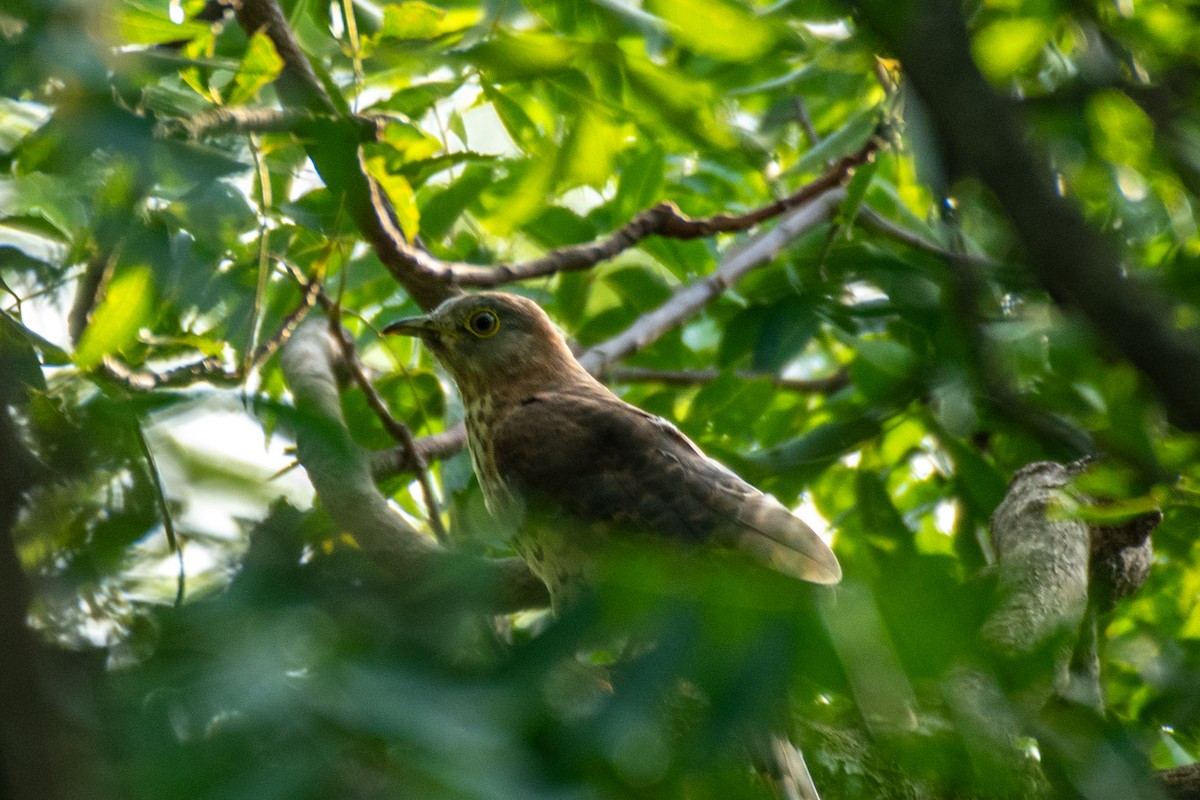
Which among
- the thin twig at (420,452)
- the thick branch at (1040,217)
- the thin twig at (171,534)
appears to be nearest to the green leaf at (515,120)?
the thin twig at (420,452)

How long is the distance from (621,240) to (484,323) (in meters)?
0.93

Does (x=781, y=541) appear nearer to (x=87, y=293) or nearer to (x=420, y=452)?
(x=420, y=452)

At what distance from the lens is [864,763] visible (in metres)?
1.66

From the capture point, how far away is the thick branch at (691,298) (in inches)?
192

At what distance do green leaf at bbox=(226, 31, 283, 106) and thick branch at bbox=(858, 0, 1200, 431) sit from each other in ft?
6.24

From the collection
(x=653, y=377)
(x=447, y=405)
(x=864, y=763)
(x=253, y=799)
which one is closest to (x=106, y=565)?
(x=253, y=799)

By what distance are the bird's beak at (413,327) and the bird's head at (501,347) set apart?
5.4 inches

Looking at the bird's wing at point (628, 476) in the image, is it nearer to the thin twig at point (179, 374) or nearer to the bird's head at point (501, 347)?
the bird's head at point (501, 347)

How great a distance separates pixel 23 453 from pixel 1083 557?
3.35 meters

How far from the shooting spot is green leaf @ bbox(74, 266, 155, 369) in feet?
8.37

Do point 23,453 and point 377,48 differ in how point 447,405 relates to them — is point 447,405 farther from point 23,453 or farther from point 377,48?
point 23,453

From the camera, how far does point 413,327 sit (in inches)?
192

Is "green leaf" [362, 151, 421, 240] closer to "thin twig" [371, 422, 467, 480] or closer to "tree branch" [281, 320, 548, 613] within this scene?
"thin twig" [371, 422, 467, 480]

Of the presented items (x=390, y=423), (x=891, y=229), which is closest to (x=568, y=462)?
(x=390, y=423)
